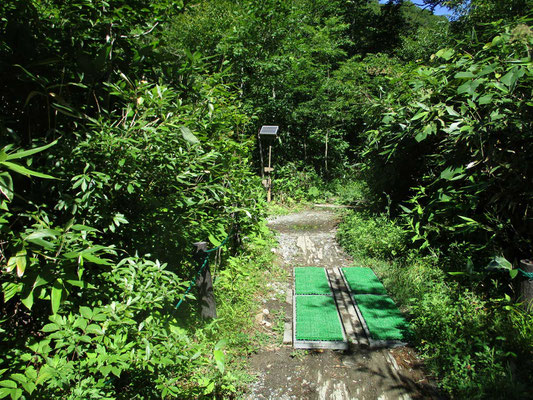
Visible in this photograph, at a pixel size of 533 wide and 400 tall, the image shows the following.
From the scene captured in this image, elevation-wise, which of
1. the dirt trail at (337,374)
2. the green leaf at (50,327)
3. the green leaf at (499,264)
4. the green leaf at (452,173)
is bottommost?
the dirt trail at (337,374)

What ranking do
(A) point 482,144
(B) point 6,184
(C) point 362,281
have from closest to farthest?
(B) point 6,184
(A) point 482,144
(C) point 362,281

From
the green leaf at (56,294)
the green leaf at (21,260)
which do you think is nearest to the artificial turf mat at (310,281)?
the green leaf at (56,294)

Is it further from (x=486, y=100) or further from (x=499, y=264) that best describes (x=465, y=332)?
(x=486, y=100)

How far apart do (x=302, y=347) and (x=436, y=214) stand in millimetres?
2530

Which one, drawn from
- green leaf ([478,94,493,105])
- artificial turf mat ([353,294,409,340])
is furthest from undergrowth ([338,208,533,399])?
green leaf ([478,94,493,105])

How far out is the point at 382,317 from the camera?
3.58 m

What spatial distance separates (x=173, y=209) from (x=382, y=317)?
2.77 meters

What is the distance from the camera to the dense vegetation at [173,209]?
1.38 meters

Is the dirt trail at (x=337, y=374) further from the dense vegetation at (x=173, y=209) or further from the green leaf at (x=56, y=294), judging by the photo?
the green leaf at (x=56, y=294)

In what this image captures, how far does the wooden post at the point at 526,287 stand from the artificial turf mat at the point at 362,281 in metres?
1.51

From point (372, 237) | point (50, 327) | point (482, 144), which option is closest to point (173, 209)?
point (50, 327)

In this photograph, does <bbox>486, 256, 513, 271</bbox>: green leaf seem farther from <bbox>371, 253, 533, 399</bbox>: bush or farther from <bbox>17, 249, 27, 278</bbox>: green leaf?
<bbox>17, 249, 27, 278</bbox>: green leaf

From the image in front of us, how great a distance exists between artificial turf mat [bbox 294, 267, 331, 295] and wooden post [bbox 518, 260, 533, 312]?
205cm

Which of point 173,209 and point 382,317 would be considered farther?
point 382,317
